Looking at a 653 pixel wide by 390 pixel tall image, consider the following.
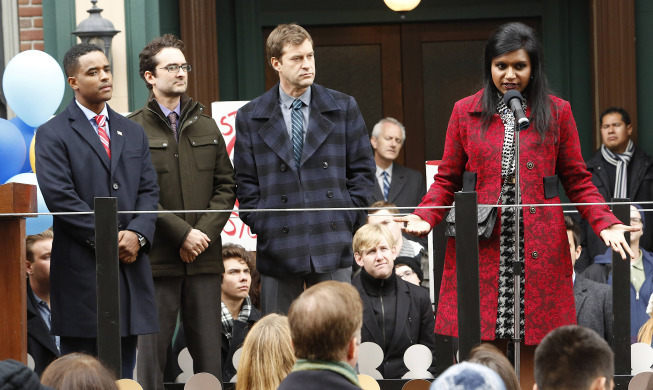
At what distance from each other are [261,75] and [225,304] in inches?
137

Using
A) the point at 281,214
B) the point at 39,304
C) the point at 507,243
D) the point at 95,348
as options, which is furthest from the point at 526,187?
the point at 39,304

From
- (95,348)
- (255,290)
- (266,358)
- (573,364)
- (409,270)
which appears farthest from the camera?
(409,270)

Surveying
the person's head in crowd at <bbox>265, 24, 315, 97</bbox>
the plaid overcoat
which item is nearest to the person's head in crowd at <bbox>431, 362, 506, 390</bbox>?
the plaid overcoat

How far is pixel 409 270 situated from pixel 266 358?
3.27 meters

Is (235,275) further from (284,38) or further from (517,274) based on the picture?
(517,274)

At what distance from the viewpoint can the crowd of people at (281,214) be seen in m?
4.86

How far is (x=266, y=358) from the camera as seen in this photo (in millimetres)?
4012

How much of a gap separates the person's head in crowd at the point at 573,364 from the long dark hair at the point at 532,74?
168 cm

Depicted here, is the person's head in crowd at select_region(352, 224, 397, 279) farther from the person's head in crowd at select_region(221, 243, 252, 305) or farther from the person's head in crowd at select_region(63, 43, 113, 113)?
the person's head in crowd at select_region(63, 43, 113, 113)

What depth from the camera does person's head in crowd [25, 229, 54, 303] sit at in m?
6.28

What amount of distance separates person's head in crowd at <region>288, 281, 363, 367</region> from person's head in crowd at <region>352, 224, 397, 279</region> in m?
3.01

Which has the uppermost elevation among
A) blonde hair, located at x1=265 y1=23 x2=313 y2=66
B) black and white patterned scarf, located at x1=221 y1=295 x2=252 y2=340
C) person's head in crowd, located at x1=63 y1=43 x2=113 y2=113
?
blonde hair, located at x1=265 y1=23 x2=313 y2=66

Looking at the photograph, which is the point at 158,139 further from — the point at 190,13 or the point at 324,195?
the point at 190,13

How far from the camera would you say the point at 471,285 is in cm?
481
